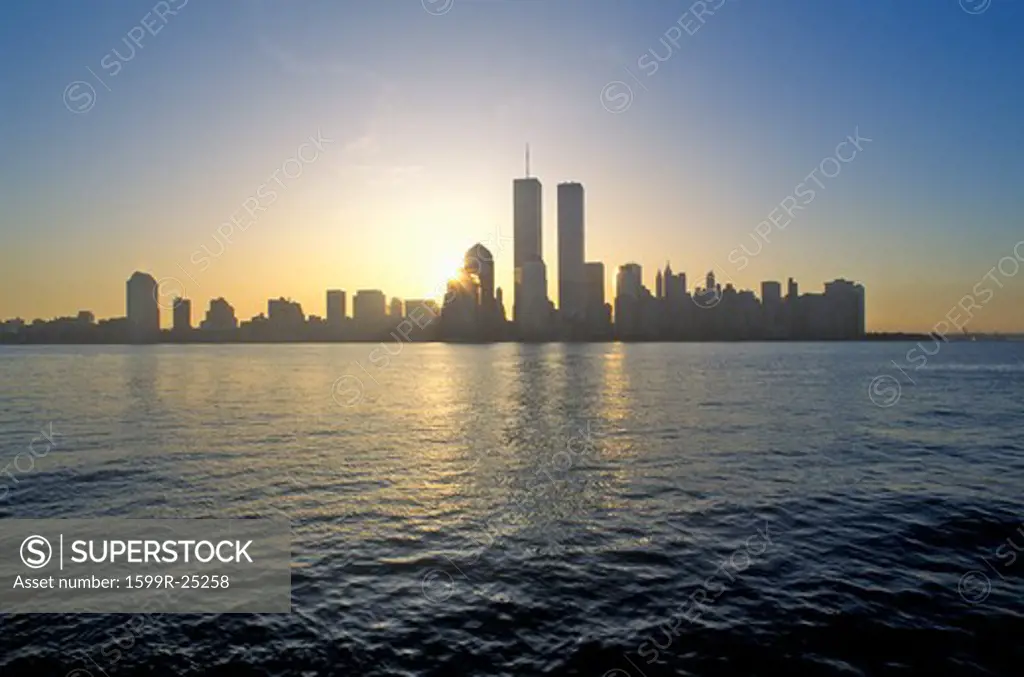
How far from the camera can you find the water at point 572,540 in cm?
1489

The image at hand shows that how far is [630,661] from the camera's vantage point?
14.5m

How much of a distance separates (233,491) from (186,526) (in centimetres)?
565

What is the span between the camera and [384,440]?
4691 centimetres

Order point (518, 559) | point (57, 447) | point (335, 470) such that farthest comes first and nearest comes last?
point (57, 447) < point (335, 470) < point (518, 559)

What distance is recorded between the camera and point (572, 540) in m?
23.0

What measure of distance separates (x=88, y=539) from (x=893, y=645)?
26854 mm

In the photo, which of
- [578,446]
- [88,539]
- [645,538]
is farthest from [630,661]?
[578,446]

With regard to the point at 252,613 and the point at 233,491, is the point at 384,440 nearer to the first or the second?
the point at 233,491

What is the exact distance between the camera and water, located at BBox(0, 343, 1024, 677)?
1489 cm

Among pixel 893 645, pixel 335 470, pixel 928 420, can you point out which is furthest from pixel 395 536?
pixel 928 420

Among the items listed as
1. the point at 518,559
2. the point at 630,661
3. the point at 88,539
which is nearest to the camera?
the point at 630,661

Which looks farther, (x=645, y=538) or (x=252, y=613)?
(x=645, y=538)

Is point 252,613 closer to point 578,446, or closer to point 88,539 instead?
point 88,539

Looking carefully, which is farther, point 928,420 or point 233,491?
point 928,420
